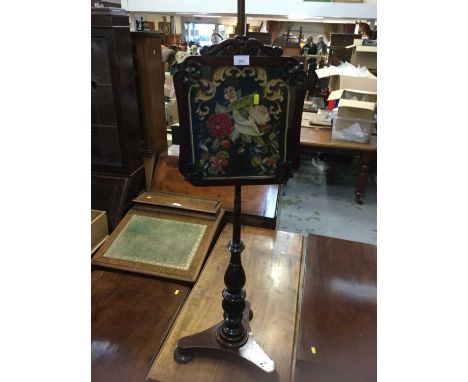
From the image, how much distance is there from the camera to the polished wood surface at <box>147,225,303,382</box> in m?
1.04

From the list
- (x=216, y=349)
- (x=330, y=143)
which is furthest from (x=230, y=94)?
(x=330, y=143)

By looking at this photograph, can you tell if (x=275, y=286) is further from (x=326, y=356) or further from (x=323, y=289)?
(x=326, y=356)

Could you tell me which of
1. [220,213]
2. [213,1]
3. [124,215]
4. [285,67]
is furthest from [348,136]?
[213,1]

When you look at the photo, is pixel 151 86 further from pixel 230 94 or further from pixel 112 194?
pixel 230 94

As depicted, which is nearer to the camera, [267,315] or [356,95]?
[267,315]

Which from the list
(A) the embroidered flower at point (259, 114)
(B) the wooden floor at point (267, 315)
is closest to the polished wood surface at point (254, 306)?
(B) the wooden floor at point (267, 315)

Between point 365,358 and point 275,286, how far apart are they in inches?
16.3

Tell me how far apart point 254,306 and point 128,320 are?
467 millimetres

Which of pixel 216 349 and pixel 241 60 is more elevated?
pixel 241 60

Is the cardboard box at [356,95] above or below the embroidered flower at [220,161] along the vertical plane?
above

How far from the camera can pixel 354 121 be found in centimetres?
234

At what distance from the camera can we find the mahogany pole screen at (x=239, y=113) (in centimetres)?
74

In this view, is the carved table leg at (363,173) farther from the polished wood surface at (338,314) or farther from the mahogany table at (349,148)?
the polished wood surface at (338,314)

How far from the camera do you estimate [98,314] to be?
1.26 metres
